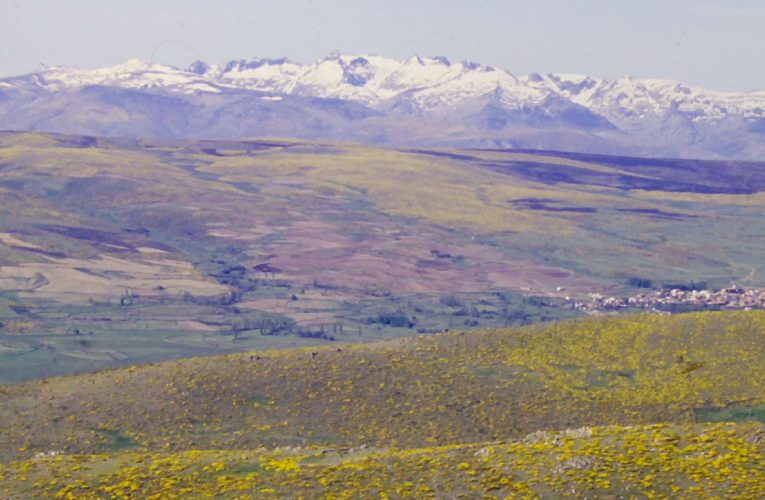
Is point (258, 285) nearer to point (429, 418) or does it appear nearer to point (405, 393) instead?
point (405, 393)

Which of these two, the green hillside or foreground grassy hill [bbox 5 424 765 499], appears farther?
the green hillside

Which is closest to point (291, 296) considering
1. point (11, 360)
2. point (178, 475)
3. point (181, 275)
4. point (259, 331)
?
point (181, 275)

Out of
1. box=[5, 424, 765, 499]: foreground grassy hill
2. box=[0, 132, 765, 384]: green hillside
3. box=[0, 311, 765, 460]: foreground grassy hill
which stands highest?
box=[5, 424, 765, 499]: foreground grassy hill

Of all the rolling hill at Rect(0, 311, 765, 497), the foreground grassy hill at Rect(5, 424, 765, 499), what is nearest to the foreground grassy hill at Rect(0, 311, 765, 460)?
the rolling hill at Rect(0, 311, 765, 497)

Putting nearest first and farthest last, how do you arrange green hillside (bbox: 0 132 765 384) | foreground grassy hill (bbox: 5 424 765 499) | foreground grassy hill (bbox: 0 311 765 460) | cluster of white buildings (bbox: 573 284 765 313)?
foreground grassy hill (bbox: 5 424 765 499), foreground grassy hill (bbox: 0 311 765 460), green hillside (bbox: 0 132 765 384), cluster of white buildings (bbox: 573 284 765 313)

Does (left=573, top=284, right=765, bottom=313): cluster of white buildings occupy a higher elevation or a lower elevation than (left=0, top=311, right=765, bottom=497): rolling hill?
lower

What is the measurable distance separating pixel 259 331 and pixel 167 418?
76047 mm

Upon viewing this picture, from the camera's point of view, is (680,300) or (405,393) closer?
(405,393)

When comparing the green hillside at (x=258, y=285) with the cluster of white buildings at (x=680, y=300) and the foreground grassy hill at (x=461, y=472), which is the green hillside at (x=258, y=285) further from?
the foreground grassy hill at (x=461, y=472)

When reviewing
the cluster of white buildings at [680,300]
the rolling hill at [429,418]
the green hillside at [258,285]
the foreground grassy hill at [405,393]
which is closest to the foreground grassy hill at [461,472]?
the rolling hill at [429,418]

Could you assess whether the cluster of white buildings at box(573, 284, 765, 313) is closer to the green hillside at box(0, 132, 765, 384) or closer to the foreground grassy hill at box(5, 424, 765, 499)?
the green hillside at box(0, 132, 765, 384)

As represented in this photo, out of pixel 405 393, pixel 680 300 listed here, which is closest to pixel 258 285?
pixel 680 300

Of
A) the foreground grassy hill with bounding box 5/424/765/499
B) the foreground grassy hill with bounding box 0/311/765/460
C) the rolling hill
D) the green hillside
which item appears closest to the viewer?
the foreground grassy hill with bounding box 5/424/765/499

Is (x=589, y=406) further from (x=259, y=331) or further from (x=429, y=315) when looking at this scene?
(x=429, y=315)
